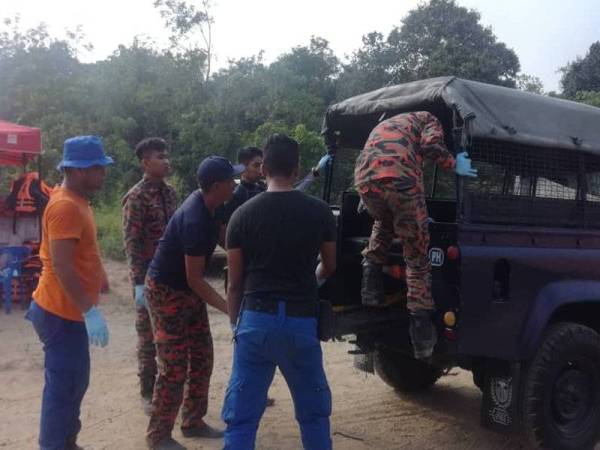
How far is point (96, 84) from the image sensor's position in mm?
19844

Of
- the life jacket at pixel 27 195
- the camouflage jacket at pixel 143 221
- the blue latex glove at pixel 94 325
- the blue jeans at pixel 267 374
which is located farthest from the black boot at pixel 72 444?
the life jacket at pixel 27 195

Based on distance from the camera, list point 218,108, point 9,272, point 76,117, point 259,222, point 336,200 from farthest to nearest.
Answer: point 76,117 → point 218,108 → point 9,272 → point 336,200 → point 259,222

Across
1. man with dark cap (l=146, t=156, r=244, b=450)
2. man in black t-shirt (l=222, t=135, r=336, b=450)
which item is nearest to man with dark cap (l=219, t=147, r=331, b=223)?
man with dark cap (l=146, t=156, r=244, b=450)

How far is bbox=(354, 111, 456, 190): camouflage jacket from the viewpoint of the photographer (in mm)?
3627

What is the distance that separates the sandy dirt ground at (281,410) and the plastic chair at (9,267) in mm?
1436

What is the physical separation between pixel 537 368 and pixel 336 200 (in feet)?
6.32

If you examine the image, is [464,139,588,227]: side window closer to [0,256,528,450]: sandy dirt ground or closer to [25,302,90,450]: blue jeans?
[0,256,528,450]: sandy dirt ground

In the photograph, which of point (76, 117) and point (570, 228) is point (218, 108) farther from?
point (570, 228)

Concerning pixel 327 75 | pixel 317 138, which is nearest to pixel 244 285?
pixel 317 138

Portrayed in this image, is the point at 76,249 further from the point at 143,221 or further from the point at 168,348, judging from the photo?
the point at 143,221

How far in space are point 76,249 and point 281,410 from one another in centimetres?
207

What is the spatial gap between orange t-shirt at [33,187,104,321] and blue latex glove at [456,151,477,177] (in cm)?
201

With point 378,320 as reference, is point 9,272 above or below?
below

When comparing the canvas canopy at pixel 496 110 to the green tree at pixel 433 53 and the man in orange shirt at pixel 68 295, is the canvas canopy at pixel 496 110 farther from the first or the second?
the green tree at pixel 433 53
